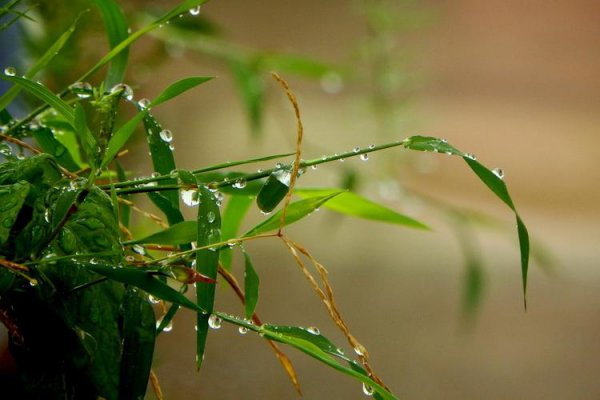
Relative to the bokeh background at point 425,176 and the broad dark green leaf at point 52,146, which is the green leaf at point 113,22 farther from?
the bokeh background at point 425,176

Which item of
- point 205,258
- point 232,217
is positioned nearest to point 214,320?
point 205,258

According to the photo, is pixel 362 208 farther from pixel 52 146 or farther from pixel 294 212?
pixel 52 146

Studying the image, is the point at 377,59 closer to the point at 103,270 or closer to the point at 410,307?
the point at 410,307

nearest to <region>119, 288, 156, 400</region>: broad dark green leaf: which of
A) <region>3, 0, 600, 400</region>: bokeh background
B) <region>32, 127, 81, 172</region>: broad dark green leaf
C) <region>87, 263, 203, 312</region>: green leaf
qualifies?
<region>87, 263, 203, 312</region>: green leaf

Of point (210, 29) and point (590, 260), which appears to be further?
point (590, 260)

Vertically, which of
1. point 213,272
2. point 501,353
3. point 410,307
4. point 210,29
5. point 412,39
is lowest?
point 501,353

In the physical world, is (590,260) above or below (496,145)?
below

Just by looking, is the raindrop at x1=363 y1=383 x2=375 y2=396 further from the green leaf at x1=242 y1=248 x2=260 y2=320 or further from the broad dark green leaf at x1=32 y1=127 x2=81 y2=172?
the broad dark green leaf at x1=32 y1=127 x2=81 y2=172

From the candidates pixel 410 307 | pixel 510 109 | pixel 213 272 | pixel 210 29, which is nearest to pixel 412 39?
pixel 510 109
